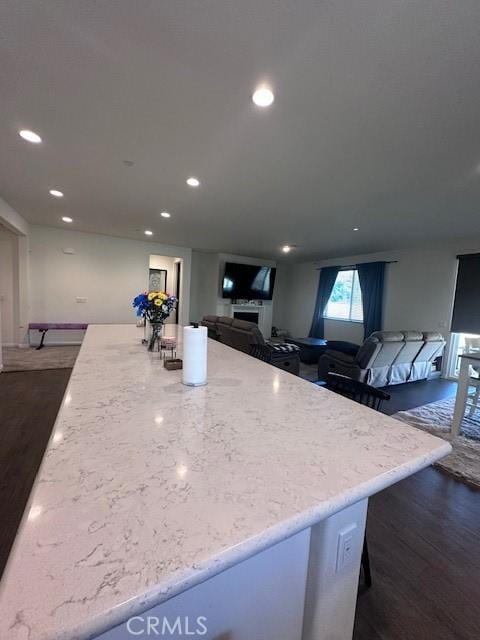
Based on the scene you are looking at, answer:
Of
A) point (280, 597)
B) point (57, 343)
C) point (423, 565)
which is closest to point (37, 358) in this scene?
point (57, 343)

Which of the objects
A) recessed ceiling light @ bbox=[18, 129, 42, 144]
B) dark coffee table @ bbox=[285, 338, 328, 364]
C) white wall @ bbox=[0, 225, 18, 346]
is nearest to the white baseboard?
white wall @ bbox=[0, 225, 18, 346]

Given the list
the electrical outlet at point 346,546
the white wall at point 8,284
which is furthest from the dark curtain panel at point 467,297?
the white wall at point 8,284

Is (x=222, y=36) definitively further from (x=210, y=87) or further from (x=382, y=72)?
(x=382, y=72)

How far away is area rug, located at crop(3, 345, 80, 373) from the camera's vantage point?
4457mm

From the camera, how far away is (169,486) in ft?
2.07

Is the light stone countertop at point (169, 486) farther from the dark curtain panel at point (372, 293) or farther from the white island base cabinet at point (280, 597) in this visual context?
the dark curtain panel at point (372, 293)

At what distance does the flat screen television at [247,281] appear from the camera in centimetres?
746

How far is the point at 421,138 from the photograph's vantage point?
6.84 feet

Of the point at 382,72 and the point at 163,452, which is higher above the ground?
the point at 382,72

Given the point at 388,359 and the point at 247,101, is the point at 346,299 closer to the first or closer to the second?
the point at 388,359

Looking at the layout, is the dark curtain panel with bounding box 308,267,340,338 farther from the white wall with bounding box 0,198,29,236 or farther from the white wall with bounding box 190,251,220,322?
the white wall with bounding box 0,198,29,236

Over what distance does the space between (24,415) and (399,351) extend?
188 inches

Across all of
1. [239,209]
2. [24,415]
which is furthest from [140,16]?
[24,415]

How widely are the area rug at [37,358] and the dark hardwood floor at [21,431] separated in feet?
1.04
